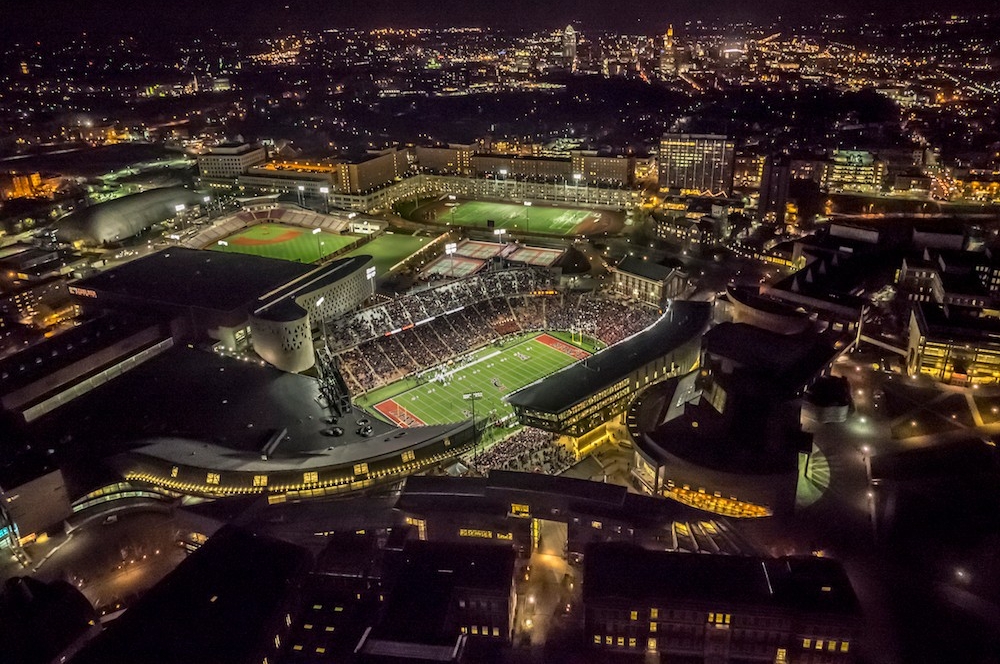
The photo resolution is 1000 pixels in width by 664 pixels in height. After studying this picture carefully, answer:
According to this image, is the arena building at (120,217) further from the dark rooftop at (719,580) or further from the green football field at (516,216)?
the dark rooftop at (719,580)

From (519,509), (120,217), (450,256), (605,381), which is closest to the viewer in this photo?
(519,509)

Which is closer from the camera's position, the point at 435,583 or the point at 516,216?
the point at 435,583

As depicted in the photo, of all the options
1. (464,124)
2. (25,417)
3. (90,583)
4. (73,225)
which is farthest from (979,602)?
(464,124)

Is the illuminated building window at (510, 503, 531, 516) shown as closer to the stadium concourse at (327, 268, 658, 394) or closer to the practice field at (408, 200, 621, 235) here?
the stadium concourse at (327, 268, 658, 394)

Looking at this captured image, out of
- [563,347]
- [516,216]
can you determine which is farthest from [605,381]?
[516,216]

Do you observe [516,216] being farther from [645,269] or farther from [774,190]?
[645,269]

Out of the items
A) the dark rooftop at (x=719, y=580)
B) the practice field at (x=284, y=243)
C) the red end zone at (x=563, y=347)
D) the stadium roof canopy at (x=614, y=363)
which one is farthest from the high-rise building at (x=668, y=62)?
the dark rooftop at (x=719, y=580)

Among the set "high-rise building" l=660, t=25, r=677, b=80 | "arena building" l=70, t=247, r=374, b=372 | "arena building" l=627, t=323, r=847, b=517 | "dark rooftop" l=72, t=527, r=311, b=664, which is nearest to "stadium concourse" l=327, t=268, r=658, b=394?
"arena building" l=70, t=247, r=374, b=372

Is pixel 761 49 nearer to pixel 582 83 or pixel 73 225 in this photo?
pixel 582 83
